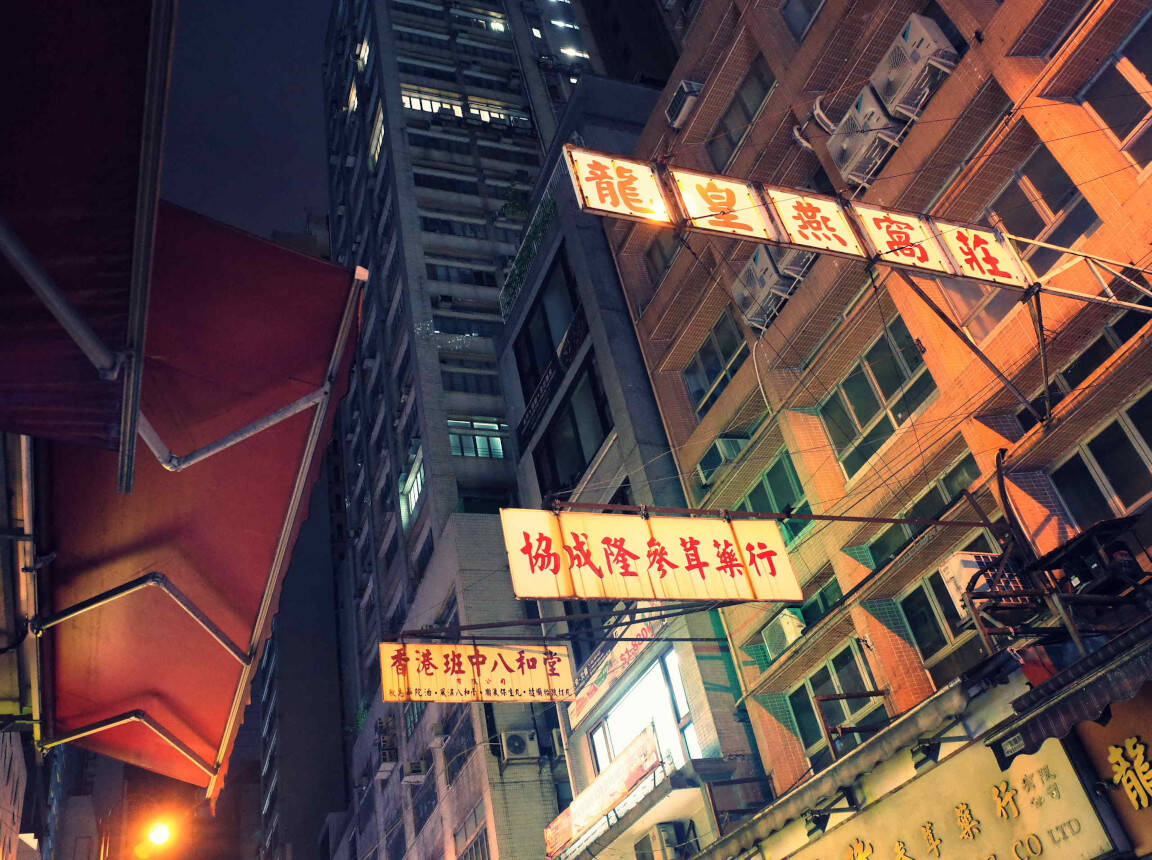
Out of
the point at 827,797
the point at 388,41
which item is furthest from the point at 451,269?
the point at 827,797

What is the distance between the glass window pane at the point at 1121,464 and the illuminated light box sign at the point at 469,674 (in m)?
11.3

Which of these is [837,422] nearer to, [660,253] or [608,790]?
[660,253]

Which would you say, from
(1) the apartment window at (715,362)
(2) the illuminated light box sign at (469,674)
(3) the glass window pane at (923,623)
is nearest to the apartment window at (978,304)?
(3) the glass window pane at (923,623)

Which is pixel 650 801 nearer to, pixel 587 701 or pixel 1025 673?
pixel 587 701

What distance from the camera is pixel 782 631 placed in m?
19.1

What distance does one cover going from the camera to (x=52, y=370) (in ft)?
12.7

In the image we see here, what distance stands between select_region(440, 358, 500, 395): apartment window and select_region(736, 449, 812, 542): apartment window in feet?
91.2

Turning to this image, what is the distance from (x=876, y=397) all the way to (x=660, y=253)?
374 inches

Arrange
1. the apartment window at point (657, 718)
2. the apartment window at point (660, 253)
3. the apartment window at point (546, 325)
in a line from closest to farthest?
the apartment window at point (657, 718) < the apartment window at point (660, 253) < the apartment window at point (546, 325)

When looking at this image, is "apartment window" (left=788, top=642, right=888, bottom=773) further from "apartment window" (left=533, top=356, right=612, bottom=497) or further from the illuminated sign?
"apartment window" (left=533, top=356, right=612, bottom=497)

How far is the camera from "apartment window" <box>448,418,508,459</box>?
4362cm

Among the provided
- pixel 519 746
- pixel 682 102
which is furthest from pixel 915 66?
pixel 519 746

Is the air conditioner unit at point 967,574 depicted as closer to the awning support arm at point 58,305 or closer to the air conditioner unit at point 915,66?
the air conditioner unit at point 915,66

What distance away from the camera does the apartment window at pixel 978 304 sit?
47.1 ft
